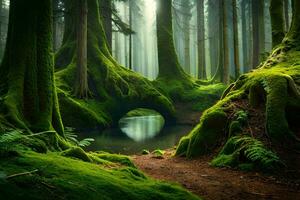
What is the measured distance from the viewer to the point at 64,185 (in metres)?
3.83

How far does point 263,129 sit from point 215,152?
1340 millimetres

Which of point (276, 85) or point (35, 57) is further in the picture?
point (276, 85)

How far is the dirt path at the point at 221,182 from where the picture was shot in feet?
20.4

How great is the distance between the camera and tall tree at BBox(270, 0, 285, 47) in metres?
13.7

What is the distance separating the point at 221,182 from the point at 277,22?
8.66 metres

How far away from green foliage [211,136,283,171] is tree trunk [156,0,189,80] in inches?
720

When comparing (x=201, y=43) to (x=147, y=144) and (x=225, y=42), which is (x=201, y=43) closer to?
(x=225, y=42)

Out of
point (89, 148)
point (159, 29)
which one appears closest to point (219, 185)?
point (89, 148)

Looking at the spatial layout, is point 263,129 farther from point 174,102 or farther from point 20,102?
→ point 174,102

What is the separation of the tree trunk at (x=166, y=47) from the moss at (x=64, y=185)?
2220 centimetres

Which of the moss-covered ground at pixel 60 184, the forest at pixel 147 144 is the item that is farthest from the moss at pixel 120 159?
the moss-covered ground at pixel 60 184

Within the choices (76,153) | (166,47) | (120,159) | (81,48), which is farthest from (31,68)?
(166,47)

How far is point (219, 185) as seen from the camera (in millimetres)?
6875

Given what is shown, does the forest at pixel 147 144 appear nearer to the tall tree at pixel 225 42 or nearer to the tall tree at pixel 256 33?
the tall tree at pixel 225 42
